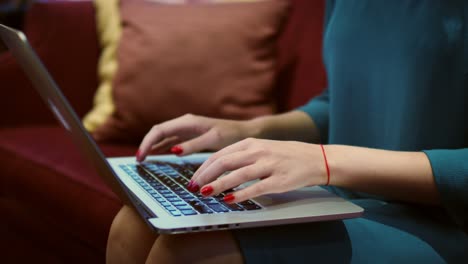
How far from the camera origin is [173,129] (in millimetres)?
1036

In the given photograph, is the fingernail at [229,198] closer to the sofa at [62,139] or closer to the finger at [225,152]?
the finger at [225,152]

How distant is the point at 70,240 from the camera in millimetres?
1285

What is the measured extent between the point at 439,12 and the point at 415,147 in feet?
0.63

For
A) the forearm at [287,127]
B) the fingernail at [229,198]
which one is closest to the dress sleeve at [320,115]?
the forearm at [287,127]

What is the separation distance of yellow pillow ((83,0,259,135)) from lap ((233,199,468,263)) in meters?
1.02

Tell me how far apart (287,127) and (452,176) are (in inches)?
15.4

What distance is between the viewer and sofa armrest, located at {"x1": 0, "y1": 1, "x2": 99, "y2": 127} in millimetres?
1857

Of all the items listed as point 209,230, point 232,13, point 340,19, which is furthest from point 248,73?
point 209,230

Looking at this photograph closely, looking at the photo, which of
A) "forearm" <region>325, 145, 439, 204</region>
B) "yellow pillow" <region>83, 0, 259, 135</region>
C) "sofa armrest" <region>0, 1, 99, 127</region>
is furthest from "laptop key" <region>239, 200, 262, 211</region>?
"sofa armrest" <region>0, 1, 99, 127</region>

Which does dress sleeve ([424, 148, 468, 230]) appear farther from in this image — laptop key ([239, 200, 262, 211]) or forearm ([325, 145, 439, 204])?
laptop key ([239, 200, 262, 211])

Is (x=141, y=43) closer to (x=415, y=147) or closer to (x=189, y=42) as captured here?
(x=189, y=42)

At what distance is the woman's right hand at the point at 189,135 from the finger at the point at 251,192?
1.02 feet

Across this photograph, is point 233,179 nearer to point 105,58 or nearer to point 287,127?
point 287,127

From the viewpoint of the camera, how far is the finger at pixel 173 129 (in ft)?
3.36
